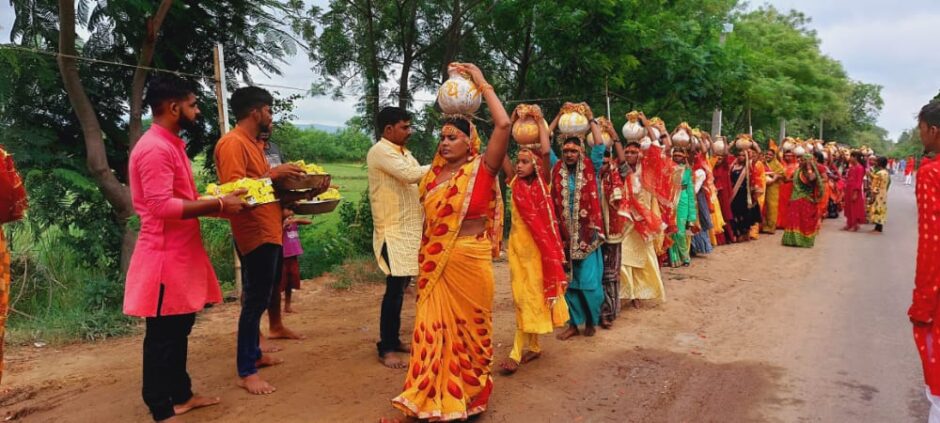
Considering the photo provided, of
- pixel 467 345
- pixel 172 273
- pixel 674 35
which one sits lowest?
pixel 467 345

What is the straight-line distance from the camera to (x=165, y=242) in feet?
10.6

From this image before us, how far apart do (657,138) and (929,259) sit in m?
4.34

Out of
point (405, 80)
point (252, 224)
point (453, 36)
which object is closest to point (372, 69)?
point (405, 80)

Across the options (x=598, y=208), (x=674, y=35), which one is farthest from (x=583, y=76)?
(x=598, y=208)

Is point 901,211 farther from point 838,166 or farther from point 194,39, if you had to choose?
point 194,39

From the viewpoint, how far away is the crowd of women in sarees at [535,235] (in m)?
3.52

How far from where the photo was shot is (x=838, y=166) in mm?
18562

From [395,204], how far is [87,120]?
371cm

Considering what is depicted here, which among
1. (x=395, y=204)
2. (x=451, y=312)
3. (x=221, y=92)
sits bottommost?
(x=451, y=312)

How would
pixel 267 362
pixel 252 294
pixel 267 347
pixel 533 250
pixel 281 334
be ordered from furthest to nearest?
pixel 281 334 < pixel 267 347 < pixel 533 250 < pixel 267 362 < pixel 252 294

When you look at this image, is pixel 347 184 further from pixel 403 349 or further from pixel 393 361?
pixel 393 361

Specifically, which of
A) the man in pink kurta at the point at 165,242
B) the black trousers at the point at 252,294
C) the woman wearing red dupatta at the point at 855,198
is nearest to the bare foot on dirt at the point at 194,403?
the man in pink kurta at the point at 165,242

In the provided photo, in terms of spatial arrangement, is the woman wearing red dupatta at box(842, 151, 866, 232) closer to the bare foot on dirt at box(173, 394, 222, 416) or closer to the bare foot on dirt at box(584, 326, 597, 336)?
the bare foot on dirt at box(584, 326, 597, 336)

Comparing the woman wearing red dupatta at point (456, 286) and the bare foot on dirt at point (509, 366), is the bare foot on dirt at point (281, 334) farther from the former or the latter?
the woman wearing red dupatta at point (456, 286)
